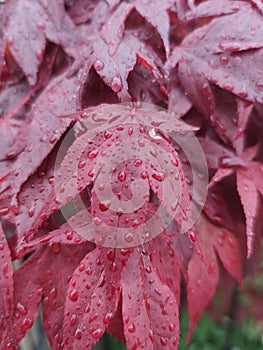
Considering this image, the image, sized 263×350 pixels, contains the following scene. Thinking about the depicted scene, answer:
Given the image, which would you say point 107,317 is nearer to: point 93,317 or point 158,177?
point 93,317

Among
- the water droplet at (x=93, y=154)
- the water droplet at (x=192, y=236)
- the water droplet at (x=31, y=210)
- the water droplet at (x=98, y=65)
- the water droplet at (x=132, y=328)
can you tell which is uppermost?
the water droplet at (x=98, y=65)

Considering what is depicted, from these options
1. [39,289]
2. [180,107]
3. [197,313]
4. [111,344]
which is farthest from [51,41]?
[111,344]

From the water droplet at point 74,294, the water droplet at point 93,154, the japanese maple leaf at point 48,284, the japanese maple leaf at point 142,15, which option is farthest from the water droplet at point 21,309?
the japanese maple leaf at point 142,15

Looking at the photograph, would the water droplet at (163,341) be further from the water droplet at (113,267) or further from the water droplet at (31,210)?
the water droplet at (31,210)

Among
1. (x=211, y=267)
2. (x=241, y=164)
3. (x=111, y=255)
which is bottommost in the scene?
(x=211, y=267)

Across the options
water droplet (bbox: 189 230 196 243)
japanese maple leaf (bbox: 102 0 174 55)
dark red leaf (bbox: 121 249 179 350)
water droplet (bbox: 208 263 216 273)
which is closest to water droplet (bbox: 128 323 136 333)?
dark red leaf (bbox: 121 249 179 350)

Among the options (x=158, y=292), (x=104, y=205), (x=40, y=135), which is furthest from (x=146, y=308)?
(x=40, y=135)
